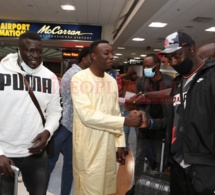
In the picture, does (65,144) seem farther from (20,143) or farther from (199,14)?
(199,14)

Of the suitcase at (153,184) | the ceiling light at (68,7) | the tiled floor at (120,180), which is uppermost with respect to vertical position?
the ceiling light at (68,7)

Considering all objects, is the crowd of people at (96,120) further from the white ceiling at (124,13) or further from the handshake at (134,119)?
the white ceiling at (124,13)

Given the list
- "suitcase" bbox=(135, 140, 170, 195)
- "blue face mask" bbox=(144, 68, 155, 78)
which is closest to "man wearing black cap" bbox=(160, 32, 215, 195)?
"suitcase" bbox=(135, 140, 170, 195)

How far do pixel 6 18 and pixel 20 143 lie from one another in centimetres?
983

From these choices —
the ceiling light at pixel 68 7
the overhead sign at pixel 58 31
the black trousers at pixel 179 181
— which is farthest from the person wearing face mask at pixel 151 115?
the overhead sign at pixel 58 31

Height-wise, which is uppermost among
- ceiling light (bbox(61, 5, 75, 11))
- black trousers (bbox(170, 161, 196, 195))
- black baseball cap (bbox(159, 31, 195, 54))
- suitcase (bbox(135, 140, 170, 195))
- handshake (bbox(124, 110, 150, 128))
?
ceiling light (bbox(61, 5, 75, 11))

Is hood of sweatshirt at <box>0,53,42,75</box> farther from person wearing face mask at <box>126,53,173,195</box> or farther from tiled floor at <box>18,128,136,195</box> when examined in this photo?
tiled floor at <box>18,128,136,195</box>

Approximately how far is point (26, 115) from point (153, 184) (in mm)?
1325

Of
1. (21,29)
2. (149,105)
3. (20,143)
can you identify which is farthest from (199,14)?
(21,29)

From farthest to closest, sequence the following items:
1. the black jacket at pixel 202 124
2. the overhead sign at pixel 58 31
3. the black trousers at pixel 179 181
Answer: the overhead sign at pixel 58 31 < the black trousers at pixel 179 181 < the black jacket at pixel 202 124

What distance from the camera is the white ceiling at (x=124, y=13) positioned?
589 centimetres

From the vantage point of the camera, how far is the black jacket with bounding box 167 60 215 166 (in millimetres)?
1454

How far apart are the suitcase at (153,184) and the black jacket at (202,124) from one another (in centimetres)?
95

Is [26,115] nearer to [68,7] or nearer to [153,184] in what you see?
[153,184]
